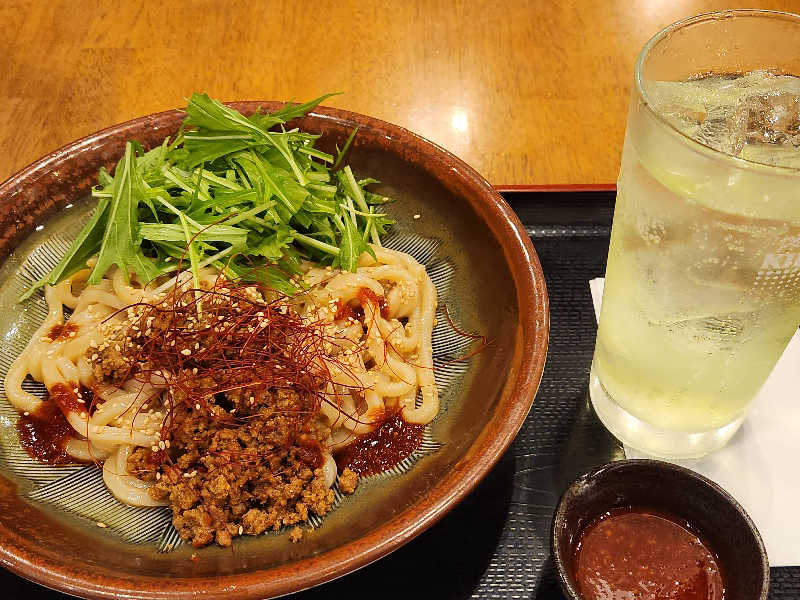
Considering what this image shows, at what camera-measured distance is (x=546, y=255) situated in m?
2.24

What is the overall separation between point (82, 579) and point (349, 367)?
747 mm

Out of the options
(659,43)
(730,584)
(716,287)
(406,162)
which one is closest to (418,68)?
(406,162)

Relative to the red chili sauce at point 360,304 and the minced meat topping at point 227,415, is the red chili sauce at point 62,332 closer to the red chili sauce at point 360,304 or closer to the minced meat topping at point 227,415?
the minced meat topping at point 227,415

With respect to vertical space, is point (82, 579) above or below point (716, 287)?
below

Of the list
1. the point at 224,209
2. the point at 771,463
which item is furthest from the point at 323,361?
the point at 771,463

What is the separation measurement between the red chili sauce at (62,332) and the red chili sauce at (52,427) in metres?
0.15

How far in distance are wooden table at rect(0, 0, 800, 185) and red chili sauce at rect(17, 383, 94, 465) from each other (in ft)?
4.38

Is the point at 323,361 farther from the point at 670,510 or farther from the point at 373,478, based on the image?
the point at 670,510

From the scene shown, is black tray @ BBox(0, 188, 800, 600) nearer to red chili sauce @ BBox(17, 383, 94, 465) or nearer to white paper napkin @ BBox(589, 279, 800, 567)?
white paper napkin @ BBox(589, 279, 800, 567)

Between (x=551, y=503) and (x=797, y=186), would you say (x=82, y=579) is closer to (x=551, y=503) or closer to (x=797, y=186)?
(x=551, y=503)

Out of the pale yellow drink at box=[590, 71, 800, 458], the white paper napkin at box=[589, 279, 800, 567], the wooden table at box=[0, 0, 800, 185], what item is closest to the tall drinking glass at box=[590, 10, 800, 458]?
the pale yellow drink at box=[590, 71, 800, 458]

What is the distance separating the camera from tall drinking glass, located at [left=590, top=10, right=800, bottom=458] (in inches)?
50.8

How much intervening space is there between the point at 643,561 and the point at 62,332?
59.5 inches

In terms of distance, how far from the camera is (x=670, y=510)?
1.55 m
